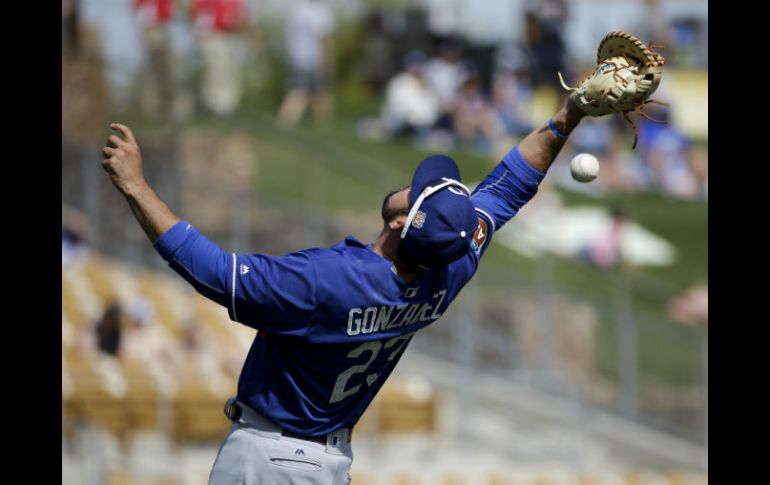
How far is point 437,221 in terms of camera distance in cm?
367

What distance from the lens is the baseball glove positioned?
13.0ft

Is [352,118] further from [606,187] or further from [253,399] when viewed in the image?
[253,399]

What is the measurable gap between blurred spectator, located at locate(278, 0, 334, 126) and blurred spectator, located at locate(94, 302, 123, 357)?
7555 mm

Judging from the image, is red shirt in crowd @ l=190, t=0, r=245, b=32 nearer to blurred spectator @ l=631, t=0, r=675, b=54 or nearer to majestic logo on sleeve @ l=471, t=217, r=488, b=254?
blurred spectator @ l=631, t=0, r=675, b=54

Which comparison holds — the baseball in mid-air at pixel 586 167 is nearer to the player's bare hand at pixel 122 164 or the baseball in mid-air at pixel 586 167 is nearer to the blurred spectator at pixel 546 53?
the player's bare hand at pixel 122 164

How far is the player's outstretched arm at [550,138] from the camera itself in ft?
14.0

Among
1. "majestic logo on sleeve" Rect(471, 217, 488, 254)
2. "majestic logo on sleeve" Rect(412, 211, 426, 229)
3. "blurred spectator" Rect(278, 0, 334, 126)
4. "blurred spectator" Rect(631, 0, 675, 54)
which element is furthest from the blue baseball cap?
"blurred spectator" Rect(631, 0, 675, 54)

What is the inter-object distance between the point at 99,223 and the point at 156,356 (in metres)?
2.30

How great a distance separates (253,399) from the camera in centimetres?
394

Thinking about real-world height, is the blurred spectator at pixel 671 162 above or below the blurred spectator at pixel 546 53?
below

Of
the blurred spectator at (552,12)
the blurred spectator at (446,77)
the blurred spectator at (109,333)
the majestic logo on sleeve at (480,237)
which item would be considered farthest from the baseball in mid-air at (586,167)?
the blurred spectator at (552,12)

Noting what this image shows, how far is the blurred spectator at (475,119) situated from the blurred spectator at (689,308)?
15.4 ft

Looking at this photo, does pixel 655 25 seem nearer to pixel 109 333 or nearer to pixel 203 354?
pixel 203 354

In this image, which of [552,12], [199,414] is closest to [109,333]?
[199,414]
